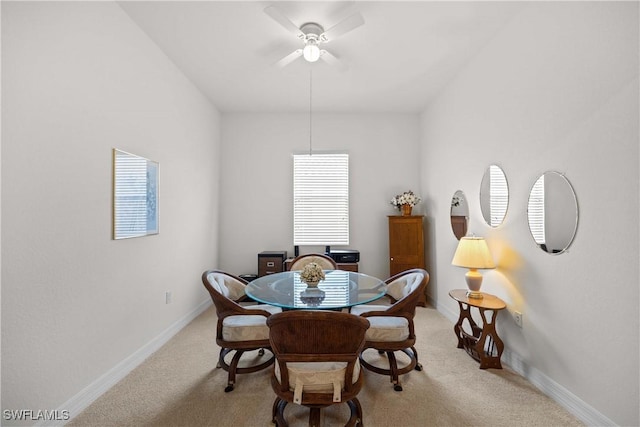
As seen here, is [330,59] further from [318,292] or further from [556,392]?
[556,392]

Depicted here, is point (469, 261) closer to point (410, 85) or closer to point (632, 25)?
point (632, 25)

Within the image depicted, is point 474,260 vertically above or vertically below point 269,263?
above

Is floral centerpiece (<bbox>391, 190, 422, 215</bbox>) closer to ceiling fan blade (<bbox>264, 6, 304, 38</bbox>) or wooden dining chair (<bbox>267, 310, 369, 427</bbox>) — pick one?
ceiling fan blade (<bbox>264, 6, 304, 38</bbox>)

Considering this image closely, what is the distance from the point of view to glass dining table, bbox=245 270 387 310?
2.07 m

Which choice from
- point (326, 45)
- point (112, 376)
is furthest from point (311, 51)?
point (112, 376)

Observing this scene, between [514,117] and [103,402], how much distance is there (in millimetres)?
4069

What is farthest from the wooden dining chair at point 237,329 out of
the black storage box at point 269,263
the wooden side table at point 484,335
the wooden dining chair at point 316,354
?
the black storage box at point 269,263

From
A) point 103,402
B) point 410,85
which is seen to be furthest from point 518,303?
point 103,402

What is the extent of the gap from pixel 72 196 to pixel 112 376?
4.88 ft

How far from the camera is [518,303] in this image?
2.53 m

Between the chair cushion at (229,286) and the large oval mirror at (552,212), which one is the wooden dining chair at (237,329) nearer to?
the chair cushion at (229,286)

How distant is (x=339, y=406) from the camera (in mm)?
2049

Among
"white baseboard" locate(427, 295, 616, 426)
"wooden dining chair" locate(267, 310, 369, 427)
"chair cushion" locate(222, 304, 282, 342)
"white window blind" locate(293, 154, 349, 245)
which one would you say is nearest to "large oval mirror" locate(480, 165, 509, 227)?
"white baseboard" locate(427, 295, 616, 426)

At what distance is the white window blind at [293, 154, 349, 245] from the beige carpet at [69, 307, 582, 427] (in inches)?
97.2
